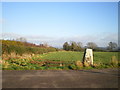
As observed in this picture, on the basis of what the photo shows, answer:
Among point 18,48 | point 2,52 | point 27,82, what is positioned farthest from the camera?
point 18,48

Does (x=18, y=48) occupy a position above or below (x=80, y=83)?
above

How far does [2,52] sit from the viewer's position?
17938mm

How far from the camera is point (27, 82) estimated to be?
567cm

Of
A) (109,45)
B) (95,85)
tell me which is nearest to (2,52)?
(95,85)

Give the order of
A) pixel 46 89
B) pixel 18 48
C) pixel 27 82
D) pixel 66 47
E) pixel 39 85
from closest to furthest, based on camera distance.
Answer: pixel 46 89
pixel 39 85
pixel 27 82
pixel 18 48
pixel 66 47

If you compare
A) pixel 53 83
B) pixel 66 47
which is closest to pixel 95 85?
pixel 53 83

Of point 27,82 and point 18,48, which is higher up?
point 18,48

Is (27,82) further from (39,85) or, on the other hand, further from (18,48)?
(18,48)

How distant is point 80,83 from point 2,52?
1626cm

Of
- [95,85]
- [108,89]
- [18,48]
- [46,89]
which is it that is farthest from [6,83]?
[18,48]

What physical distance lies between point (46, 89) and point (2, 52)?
51.9 feet

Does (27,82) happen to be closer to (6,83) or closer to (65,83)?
(6,83)

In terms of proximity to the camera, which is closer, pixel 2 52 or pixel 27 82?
pixel 27 82

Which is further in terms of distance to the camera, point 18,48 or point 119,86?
point 18,48
